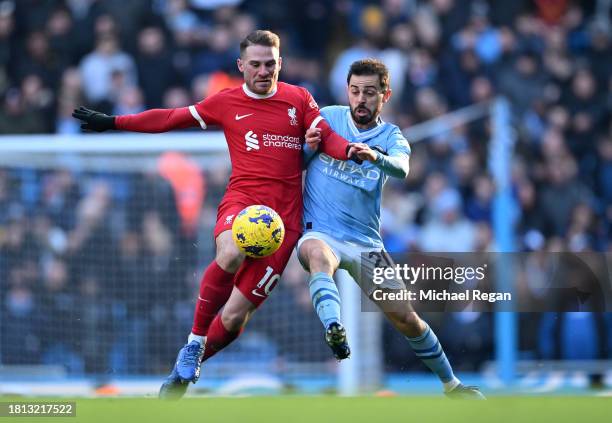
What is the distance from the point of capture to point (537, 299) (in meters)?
12.2

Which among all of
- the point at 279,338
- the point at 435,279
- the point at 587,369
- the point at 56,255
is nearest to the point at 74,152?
the point at 56,255

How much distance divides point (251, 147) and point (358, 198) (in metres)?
0.80

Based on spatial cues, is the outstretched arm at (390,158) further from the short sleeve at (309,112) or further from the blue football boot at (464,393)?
the blue football boot at (464,393)

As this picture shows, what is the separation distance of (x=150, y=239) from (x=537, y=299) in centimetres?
381

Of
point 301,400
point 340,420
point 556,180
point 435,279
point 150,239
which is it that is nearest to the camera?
point 340,420

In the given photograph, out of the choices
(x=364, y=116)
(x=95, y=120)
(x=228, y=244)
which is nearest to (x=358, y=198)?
(x=364, y=116)

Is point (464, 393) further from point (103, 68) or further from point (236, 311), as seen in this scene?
point (103, 68)

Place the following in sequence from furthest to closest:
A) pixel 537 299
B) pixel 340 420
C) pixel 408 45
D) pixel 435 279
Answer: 1. pixel 408 45
2. pixel 537 299
3. pixel 435 279
4. pixel 340 420

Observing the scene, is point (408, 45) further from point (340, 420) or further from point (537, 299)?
point (340, 420)

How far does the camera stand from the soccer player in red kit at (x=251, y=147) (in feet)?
29.0

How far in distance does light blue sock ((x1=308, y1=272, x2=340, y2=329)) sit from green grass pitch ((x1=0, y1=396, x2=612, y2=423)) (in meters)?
0.54

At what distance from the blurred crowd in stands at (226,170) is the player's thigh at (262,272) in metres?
3.91

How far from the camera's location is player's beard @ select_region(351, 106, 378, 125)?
29.2 feet

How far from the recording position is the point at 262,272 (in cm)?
892
